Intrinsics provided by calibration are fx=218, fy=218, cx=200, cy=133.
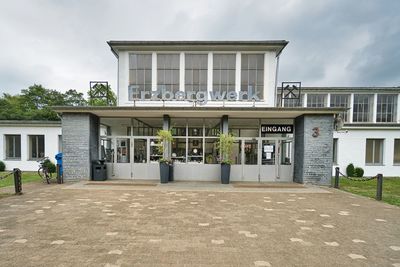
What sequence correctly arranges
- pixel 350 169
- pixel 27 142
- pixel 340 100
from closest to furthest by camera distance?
pixel 350 169, pixel 27 142, pixel 340 100

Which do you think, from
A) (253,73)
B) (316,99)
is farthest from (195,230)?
(316,99)

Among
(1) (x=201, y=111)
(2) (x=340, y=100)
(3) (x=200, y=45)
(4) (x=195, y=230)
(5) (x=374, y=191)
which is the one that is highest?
(3) (x=200, y=45)

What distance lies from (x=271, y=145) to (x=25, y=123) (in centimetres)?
1822

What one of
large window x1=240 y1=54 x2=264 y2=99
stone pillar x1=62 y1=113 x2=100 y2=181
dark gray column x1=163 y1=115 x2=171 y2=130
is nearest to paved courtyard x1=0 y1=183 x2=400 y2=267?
stone pillar x1=62 y1=113 x2=100 y2=181

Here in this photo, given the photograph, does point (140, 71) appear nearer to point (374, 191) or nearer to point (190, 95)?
point (190, 95)

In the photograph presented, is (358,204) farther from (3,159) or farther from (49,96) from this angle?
(49,96)

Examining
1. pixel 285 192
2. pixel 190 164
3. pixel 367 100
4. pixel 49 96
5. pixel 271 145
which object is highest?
pixel 49 96

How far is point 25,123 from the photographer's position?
55.6 feet

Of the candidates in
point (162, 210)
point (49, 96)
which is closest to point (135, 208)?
point (162, 210)

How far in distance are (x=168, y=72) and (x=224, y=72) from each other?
12.1ft

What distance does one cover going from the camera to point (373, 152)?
16875 mm

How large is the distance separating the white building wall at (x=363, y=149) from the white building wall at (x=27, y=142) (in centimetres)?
2167

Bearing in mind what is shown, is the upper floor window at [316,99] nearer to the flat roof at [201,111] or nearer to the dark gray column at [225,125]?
the flat roof at [201,111]

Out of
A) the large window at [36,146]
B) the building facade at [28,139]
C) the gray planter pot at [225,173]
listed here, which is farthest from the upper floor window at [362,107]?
the large window at [36,146]
